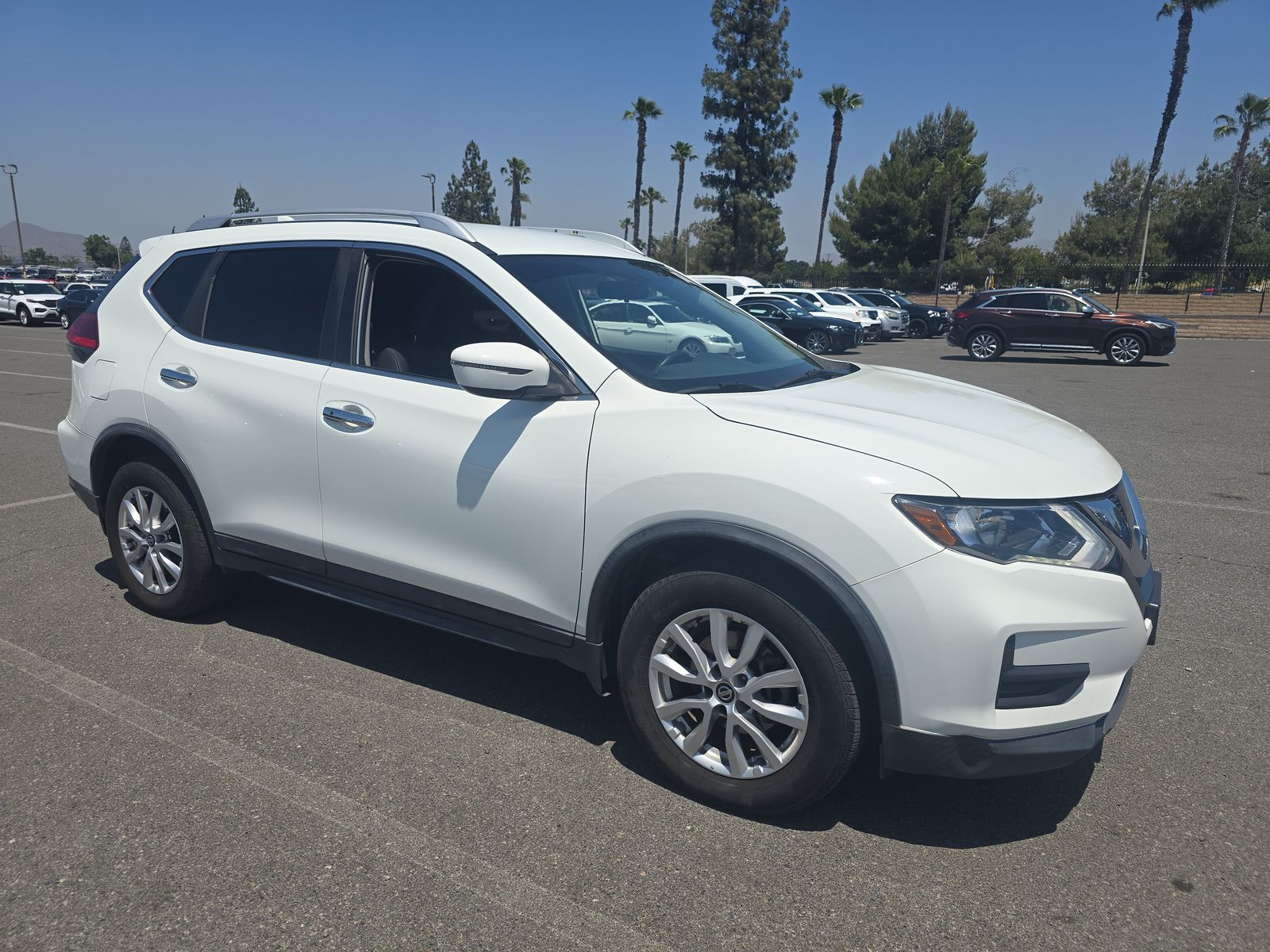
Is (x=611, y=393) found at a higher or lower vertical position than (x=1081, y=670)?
higher

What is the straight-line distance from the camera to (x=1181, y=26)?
120 ft

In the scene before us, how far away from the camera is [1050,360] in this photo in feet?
71.6

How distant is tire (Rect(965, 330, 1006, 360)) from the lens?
21.2 meters

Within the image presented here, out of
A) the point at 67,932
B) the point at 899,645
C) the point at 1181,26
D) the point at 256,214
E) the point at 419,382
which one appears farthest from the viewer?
the point at 1181,26

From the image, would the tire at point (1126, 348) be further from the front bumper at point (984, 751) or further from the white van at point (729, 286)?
the front bumper at point (984, 751)

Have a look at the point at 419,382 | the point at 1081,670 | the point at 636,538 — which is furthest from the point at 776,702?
the point at 419,382

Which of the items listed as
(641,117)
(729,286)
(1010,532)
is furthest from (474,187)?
(1010,532)

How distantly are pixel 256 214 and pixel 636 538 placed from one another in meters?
2.63

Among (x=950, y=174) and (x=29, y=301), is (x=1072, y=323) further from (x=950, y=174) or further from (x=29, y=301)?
(x=29, y=301)

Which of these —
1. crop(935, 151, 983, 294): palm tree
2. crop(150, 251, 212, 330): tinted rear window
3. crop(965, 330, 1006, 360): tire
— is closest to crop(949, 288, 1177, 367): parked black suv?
crop(965, 330, 1006, 360): tire

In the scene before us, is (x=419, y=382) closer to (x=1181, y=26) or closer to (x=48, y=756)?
(x=48, y=756)

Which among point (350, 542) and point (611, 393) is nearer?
point (611, 393)

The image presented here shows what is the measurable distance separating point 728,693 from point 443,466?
1260 mm

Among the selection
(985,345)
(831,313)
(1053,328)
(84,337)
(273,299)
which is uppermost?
(273,299)
